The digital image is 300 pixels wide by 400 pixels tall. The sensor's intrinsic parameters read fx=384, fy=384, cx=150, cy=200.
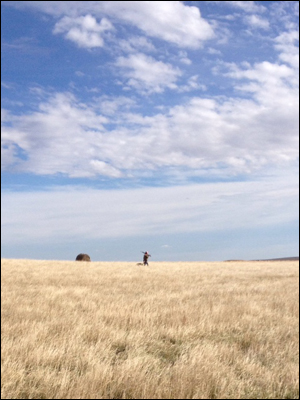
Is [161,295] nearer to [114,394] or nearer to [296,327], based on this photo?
[296,327]

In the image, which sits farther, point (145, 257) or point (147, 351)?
point (145, 257)

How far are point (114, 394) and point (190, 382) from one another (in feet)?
3.47

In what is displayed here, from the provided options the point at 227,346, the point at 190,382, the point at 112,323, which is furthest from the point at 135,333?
the point at 190,382

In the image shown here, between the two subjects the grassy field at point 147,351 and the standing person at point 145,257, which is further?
the standing person at point 145,257

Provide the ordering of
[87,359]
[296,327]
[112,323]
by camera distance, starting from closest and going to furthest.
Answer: [87,359]
[112,323]
[296,327]

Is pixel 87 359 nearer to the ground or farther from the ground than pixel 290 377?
farther from the ground

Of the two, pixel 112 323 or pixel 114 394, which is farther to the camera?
pixel 112 323

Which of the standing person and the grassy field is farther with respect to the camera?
the standing person

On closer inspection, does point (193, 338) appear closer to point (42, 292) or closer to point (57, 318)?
point (57, 318)

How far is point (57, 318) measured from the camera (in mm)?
8523

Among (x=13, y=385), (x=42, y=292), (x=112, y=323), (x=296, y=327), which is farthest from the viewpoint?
(x=42, y=292)

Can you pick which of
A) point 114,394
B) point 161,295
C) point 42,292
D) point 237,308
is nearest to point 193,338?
point 114,394

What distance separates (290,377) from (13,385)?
4062 millimetres

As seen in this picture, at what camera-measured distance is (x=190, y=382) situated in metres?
5.25
